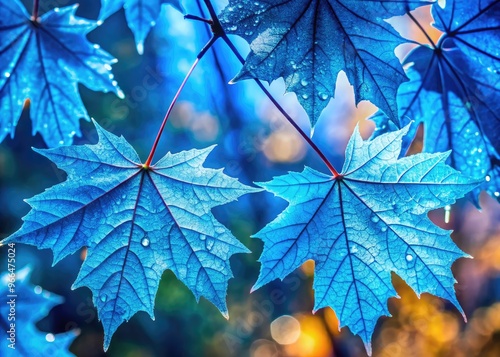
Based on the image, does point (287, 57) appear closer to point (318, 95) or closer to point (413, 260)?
point (318, 95)

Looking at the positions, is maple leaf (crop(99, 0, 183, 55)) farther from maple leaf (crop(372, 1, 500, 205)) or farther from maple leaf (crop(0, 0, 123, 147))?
maple leaf (crop(372, 1, 500, 205))

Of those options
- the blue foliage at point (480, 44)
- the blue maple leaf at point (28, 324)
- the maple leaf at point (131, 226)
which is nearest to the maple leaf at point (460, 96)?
the blue foliage at point (480, 44)

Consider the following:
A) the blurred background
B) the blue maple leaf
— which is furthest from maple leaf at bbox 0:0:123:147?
the blurred background

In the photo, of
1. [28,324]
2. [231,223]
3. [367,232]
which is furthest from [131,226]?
[231,223]

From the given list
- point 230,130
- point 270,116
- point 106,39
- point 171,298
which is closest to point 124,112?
point 106,39

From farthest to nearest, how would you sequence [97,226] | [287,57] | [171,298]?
[171,298] → [97,226] → [287,57]

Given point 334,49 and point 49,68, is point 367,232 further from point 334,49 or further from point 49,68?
point 49,68
